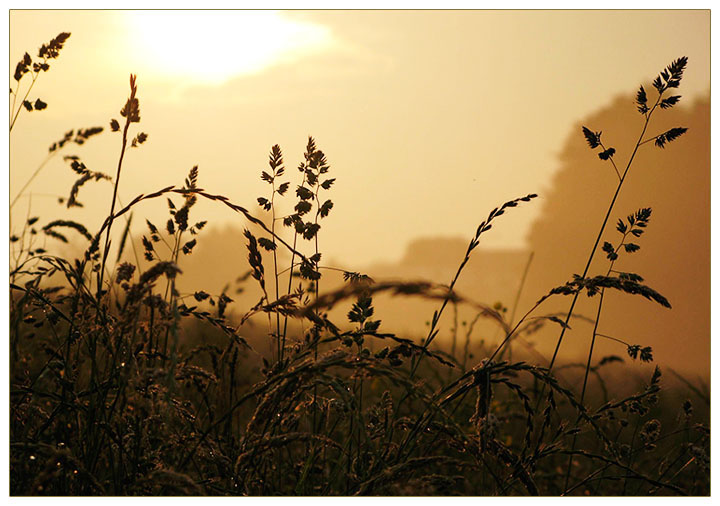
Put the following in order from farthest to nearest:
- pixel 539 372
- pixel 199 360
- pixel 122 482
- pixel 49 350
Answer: pixel 199 360 < pixel 49 350 < pixel 122 482 < pixel 539 372

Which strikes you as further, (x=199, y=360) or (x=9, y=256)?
(x=199, y=360)

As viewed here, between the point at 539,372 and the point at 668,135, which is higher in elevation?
the point at 668,135

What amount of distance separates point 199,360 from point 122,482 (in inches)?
132

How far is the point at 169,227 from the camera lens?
277 centimetres

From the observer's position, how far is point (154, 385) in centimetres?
230

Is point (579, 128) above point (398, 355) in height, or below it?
above

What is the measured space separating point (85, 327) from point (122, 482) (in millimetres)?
492

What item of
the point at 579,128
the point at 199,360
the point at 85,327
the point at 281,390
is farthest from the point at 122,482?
the point at 199,360

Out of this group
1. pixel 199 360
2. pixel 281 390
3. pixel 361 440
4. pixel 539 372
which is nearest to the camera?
pixel 281 390

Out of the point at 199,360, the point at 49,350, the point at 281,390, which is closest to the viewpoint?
the point at 281,390
